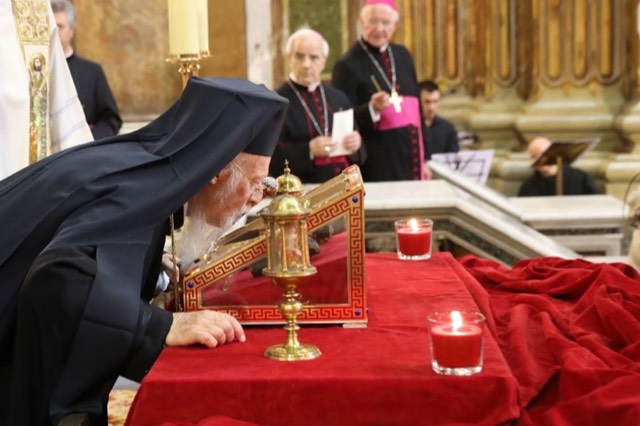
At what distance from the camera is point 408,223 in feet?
13.3

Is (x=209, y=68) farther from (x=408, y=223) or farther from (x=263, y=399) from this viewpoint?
(x=263, y=399)

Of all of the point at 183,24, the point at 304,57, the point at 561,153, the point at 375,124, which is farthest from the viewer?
the point at 561,153

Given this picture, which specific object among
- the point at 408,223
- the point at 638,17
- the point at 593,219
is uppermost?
the point at 638,17

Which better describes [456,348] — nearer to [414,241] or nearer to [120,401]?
[414,241]

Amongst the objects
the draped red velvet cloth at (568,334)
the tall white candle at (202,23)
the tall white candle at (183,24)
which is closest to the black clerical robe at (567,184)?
the draped red velvet cloth at (568,334)

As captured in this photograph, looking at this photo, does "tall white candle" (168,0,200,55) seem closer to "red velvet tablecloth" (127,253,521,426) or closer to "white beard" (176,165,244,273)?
"white beard" (176,165,244,273)

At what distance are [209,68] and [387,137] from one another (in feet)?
6.58

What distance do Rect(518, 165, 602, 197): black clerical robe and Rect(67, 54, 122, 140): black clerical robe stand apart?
327cm

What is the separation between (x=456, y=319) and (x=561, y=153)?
247 inches

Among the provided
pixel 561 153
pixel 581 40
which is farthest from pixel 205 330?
pixel 581 40

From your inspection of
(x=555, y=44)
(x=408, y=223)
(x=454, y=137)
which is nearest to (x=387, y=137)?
(x=454, y=137)

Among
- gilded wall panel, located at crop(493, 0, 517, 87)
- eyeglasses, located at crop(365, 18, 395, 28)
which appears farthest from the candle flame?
gilded wall panel, located at crop(493, 0, 517, 87)

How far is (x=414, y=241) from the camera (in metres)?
3.98

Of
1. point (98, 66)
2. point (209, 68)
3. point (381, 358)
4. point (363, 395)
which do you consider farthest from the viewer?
point (209, 68)
